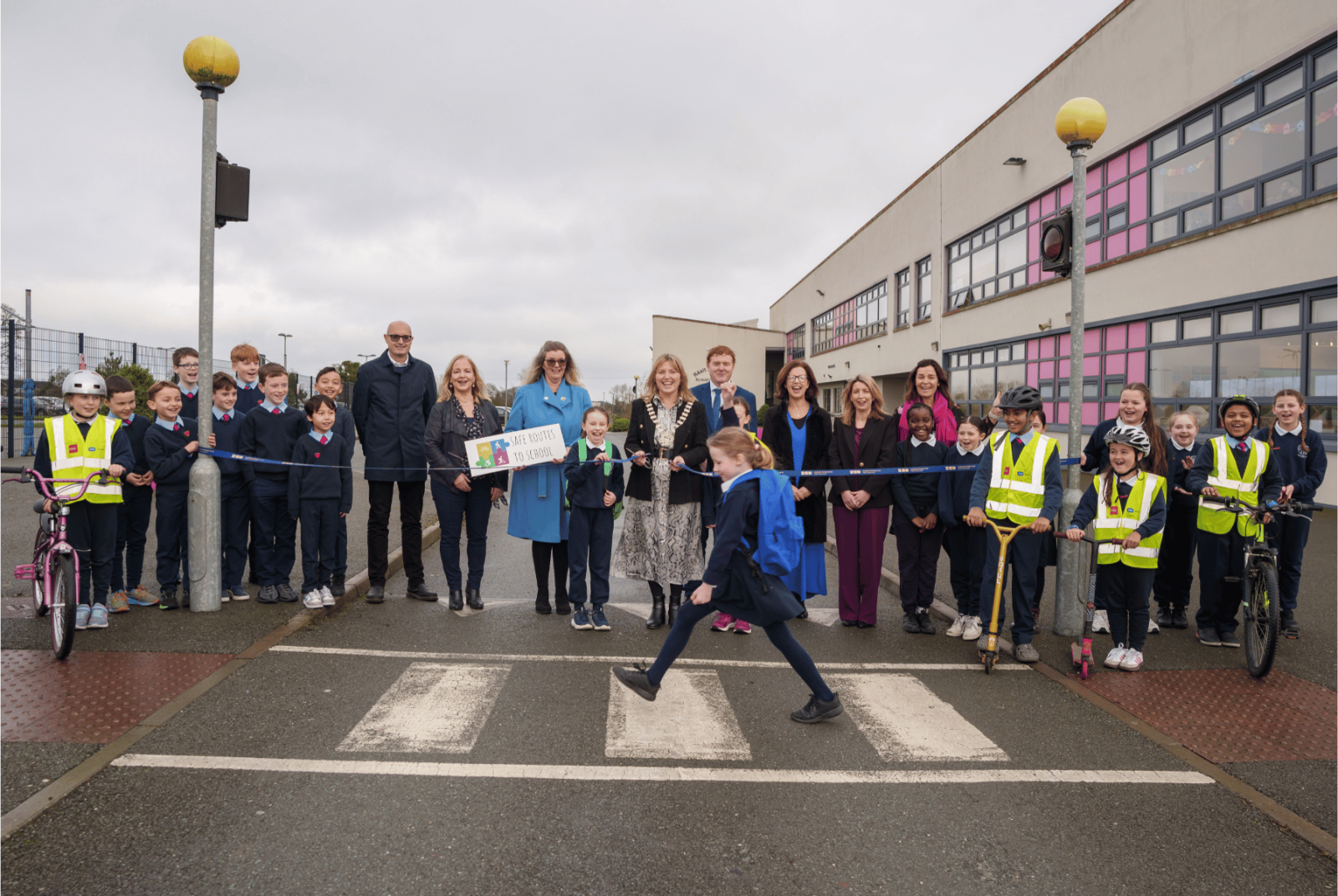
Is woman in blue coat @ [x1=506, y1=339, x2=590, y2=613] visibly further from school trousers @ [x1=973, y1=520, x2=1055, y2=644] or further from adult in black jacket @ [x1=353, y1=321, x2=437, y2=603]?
school trousers @ [x1=973, y1=520, x2=1055, y2=644]

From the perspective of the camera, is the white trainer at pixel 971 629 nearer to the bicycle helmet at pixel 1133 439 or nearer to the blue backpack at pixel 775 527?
the bicycle helmet at pixel 1133 439

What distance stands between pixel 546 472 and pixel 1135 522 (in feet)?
14.3

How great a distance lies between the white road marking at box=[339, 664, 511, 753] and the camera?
402 centimetres

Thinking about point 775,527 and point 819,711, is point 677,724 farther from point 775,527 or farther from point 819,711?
point 775,527

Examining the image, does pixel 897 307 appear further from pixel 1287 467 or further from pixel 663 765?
pixel 663 765

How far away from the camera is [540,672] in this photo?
206 inches

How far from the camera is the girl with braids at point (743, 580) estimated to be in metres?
4.38

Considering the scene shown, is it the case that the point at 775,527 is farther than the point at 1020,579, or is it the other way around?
the point at 1020,579

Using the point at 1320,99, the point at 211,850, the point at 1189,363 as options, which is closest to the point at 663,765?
the point at 211,850

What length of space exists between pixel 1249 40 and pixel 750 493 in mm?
15288

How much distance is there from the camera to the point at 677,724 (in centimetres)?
441

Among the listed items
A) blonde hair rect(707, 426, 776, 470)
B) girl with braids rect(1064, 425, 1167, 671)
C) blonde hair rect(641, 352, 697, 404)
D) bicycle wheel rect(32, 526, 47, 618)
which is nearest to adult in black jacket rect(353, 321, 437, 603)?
blonde hair rect(641, 352, 697, 404)

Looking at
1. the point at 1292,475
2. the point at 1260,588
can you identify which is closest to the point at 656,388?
the point at 1260,588

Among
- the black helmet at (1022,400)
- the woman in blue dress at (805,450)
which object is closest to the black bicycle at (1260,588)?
the black helmet at (1022,400)
